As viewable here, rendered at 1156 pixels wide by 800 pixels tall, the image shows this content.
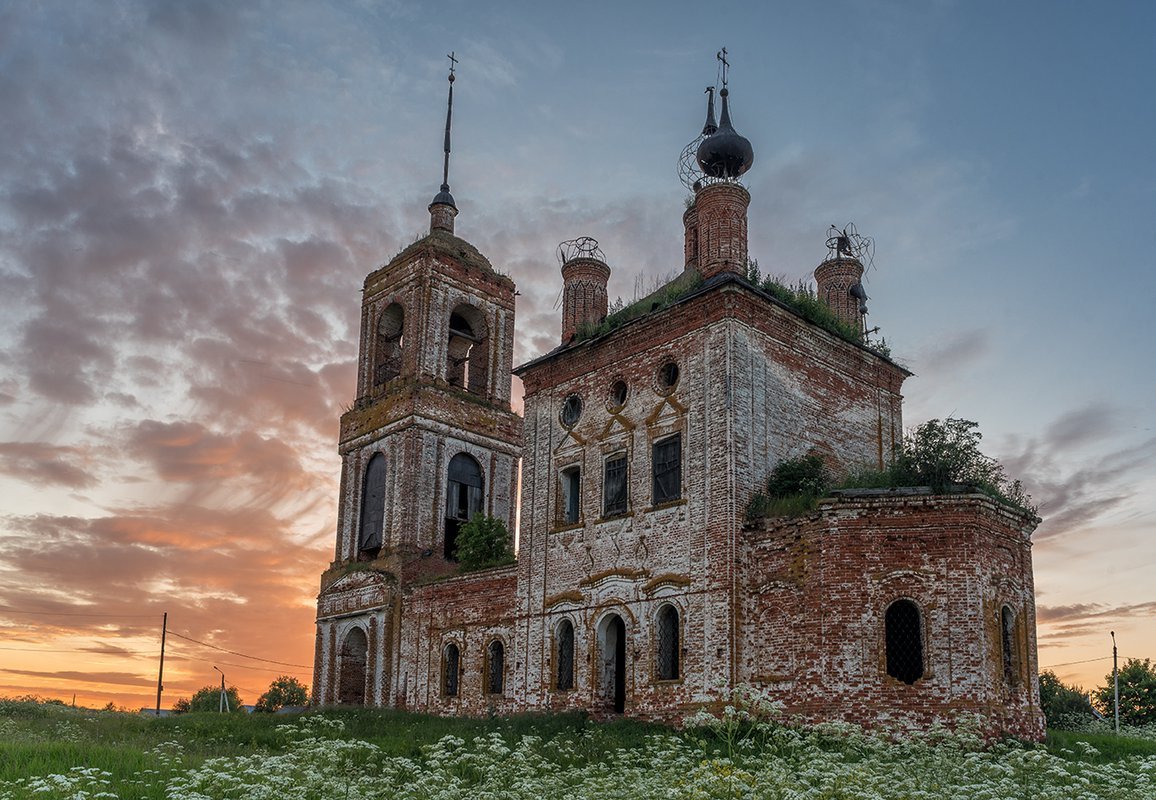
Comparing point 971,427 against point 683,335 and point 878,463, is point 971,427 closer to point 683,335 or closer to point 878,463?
point 878,463

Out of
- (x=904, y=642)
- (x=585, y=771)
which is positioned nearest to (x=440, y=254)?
(x=904, y=642)

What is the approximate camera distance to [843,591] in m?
18.7

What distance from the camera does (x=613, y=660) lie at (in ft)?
73.5

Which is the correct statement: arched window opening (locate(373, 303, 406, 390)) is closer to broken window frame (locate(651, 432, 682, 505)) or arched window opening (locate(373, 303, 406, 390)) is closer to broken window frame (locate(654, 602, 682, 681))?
broken window frame (locate(651, 432, 682, 505))

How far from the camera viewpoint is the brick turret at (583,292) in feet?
85.7

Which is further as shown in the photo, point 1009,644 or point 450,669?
point 450,669

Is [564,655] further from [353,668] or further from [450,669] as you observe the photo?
[353,668]

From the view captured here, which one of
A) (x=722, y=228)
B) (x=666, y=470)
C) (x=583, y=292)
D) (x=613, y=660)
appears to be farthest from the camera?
(x=583, y=292)

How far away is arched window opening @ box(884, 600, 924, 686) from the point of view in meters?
18.3

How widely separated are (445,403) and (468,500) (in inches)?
120

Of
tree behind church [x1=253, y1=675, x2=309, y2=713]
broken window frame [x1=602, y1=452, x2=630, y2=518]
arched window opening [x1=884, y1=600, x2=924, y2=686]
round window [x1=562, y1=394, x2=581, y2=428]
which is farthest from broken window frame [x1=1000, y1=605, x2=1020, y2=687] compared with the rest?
tree behind church [x1=253, y1=675, x2=309, y2=713]

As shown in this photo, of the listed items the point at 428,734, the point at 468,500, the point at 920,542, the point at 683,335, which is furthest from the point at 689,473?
the point at 468,500

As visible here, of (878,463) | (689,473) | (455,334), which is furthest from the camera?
(455,334)

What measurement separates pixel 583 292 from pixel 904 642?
1186 cm
